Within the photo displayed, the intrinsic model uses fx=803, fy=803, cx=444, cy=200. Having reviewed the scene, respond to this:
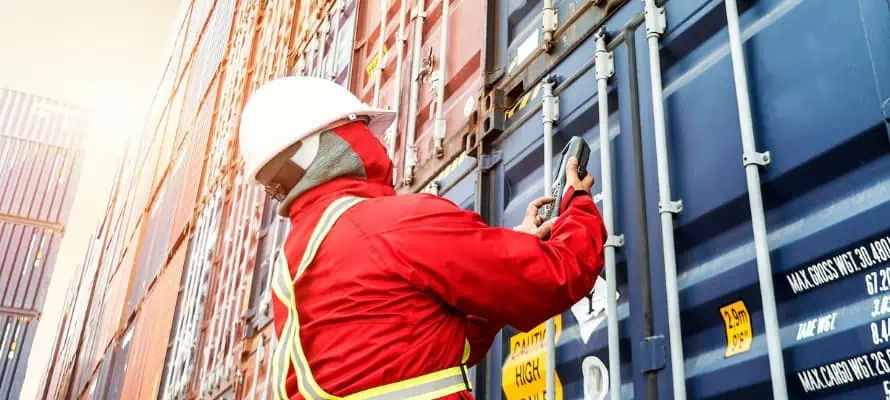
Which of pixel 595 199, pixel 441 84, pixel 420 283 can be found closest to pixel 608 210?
pixel 595 199

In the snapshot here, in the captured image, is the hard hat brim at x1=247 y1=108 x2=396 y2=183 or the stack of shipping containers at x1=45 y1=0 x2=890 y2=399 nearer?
the stack of shipping containers at x1=45 y1=0 x2=890 y2=399

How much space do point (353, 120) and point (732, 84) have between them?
1.13 metres

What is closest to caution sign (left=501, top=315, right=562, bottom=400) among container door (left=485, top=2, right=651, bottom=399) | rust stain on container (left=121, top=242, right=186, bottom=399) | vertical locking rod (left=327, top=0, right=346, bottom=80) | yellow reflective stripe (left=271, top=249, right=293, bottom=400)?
container door (left=485, top=2, right=651, bottom=399)

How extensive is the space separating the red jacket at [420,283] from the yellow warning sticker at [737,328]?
429 millimetres

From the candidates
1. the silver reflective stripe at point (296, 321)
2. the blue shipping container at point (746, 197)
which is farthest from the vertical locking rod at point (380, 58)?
the silver reflective stripe at point (296, 321)

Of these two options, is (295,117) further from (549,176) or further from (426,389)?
(549,176)

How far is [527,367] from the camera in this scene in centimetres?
306

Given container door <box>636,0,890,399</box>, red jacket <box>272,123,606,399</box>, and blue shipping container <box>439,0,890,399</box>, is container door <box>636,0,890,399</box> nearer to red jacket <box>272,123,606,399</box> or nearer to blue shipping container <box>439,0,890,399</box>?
blue shipping container <box>439,0,890,399</box>

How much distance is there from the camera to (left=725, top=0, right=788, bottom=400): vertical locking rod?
190 cm

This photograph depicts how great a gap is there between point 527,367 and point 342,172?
1234 millimetres

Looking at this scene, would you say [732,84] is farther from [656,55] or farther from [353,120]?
[353,120]

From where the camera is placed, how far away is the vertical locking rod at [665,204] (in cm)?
221

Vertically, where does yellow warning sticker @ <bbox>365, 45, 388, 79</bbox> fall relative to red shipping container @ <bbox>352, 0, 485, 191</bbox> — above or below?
above

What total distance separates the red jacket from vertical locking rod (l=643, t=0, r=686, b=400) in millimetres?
363
